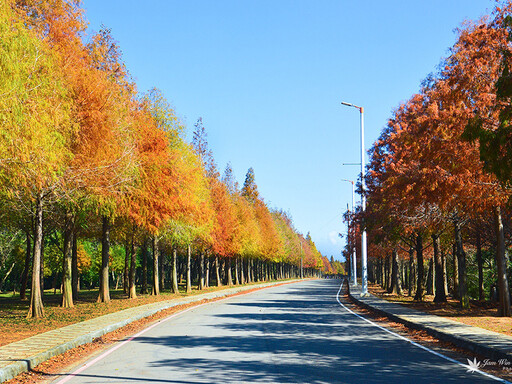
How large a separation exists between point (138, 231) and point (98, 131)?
52.3 feet

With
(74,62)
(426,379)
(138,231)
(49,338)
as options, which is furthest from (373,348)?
(138,231)

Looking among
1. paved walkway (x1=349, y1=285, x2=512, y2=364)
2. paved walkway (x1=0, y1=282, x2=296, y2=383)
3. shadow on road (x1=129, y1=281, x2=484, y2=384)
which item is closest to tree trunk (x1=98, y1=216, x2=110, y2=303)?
paved walkway (x1=0, y1=282, x2=296, y2=383)

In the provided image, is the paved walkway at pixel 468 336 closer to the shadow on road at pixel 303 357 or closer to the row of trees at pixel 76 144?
the shadow on road at pixel 303 357

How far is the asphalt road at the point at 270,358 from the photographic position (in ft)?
28.5

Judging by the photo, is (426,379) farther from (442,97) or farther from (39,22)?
(39,22)

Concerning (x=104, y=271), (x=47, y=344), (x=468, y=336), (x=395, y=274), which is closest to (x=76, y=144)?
(x=47, y=344)

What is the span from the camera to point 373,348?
12.2 metres

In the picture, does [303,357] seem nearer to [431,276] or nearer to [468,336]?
[468,336]

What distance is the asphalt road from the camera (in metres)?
8.68
